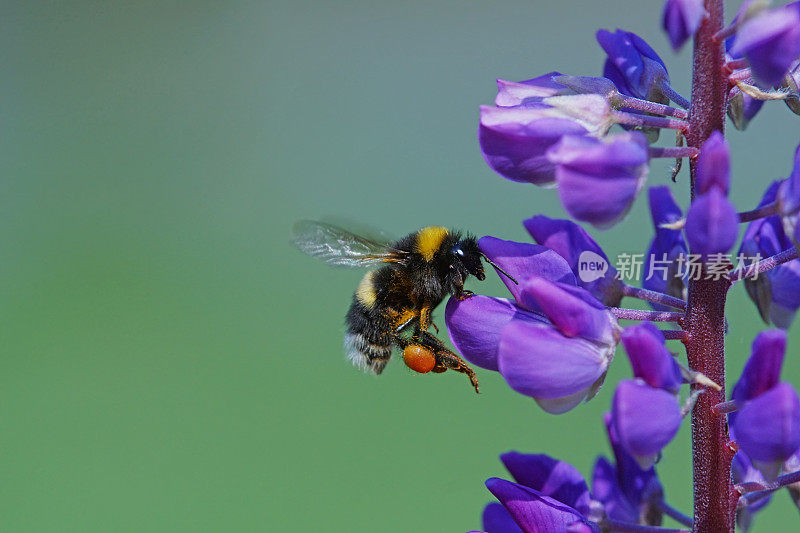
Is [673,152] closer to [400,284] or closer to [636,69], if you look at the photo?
[636,69]

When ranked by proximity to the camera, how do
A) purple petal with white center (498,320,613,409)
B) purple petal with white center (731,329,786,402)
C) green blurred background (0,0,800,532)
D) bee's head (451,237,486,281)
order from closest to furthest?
1. purple petal with white center (731,329,786,402)
2. purple petal with white center (498,320,613,409)
3. bee's head (451,237,486,281)
4. green blurred background (0,0,800,532)

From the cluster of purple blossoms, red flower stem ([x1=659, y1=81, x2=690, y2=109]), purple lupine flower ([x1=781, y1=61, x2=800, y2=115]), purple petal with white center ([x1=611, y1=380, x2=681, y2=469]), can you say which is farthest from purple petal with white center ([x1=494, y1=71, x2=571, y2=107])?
purple petal with white center ([x1=611, y1=380, x2=681, y2=469])

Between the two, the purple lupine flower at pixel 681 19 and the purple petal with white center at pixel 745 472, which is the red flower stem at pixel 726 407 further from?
the purple lupine flower at pixel 681 19

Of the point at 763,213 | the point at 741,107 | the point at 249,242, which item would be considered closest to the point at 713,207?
the point at 763,213

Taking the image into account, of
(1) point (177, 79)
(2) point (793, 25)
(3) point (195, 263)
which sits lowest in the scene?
(3) point (195, 263)

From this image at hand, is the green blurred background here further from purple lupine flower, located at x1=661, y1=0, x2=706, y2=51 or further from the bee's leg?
purple lupine flower, located at x1=661, y1=0, x2=706, y2=51

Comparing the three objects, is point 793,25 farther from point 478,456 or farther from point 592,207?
point 478,456

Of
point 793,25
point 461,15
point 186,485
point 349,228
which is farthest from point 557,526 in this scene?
point 461,15
